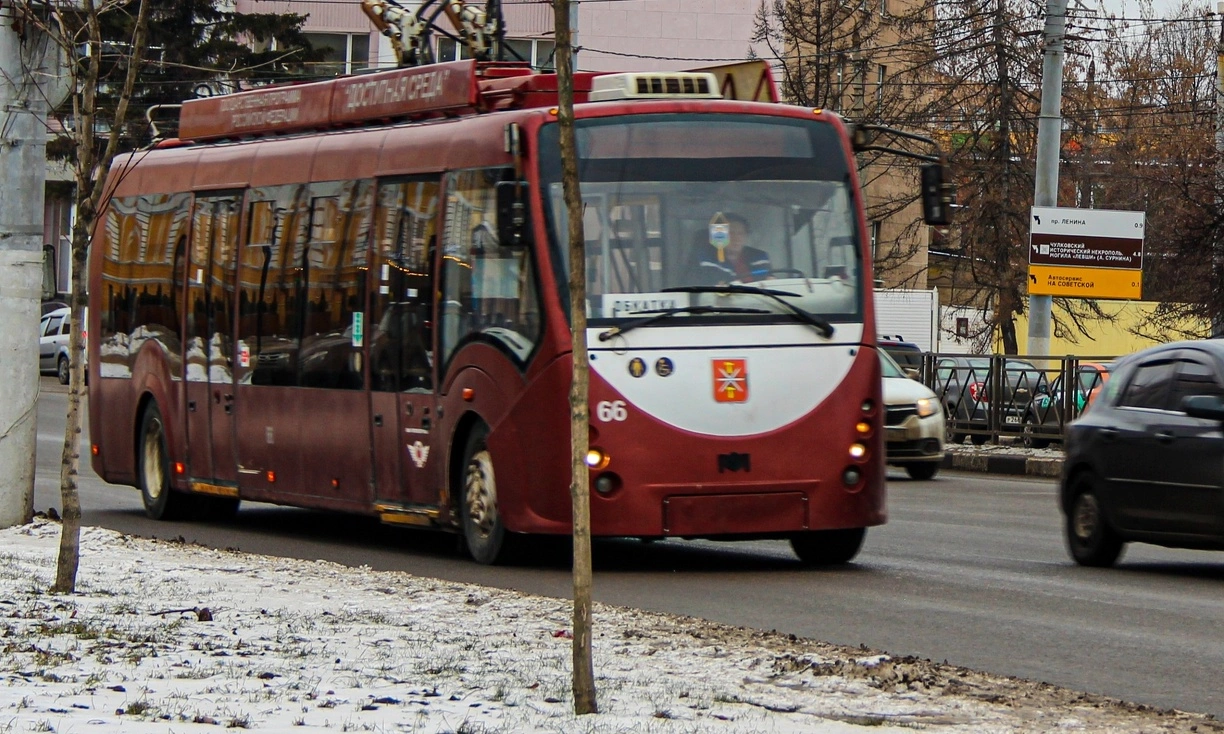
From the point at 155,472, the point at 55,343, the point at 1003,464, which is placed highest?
the point at 155,472

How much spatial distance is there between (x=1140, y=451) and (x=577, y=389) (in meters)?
7.09

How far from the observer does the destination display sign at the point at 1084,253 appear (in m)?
31.1

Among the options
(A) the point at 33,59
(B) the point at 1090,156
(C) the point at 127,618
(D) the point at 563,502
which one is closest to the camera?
(C) the point at 127,618

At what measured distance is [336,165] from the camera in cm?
1557

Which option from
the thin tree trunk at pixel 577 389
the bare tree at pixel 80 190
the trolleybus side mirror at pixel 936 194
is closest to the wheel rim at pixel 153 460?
the bare tree at pixel 80 190

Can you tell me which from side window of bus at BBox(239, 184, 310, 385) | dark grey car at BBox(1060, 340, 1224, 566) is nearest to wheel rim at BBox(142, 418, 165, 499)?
side window of bus at BBox(239, 184, 310, 385)

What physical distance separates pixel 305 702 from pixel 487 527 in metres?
6.32

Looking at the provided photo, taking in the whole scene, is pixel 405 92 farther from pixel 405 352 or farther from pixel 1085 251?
pixel 1085 251

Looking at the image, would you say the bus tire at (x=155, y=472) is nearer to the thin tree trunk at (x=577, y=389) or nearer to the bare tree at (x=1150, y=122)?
the thin tree trunk at (x=577, y=389)

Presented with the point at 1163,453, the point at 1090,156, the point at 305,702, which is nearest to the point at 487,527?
the point at 1163,453

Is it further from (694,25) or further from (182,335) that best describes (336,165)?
(694,25)

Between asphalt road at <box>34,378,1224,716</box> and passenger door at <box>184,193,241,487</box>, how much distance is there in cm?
62

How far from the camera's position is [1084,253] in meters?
31.8

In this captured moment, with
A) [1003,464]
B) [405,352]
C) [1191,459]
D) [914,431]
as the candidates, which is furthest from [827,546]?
[1003,464]
